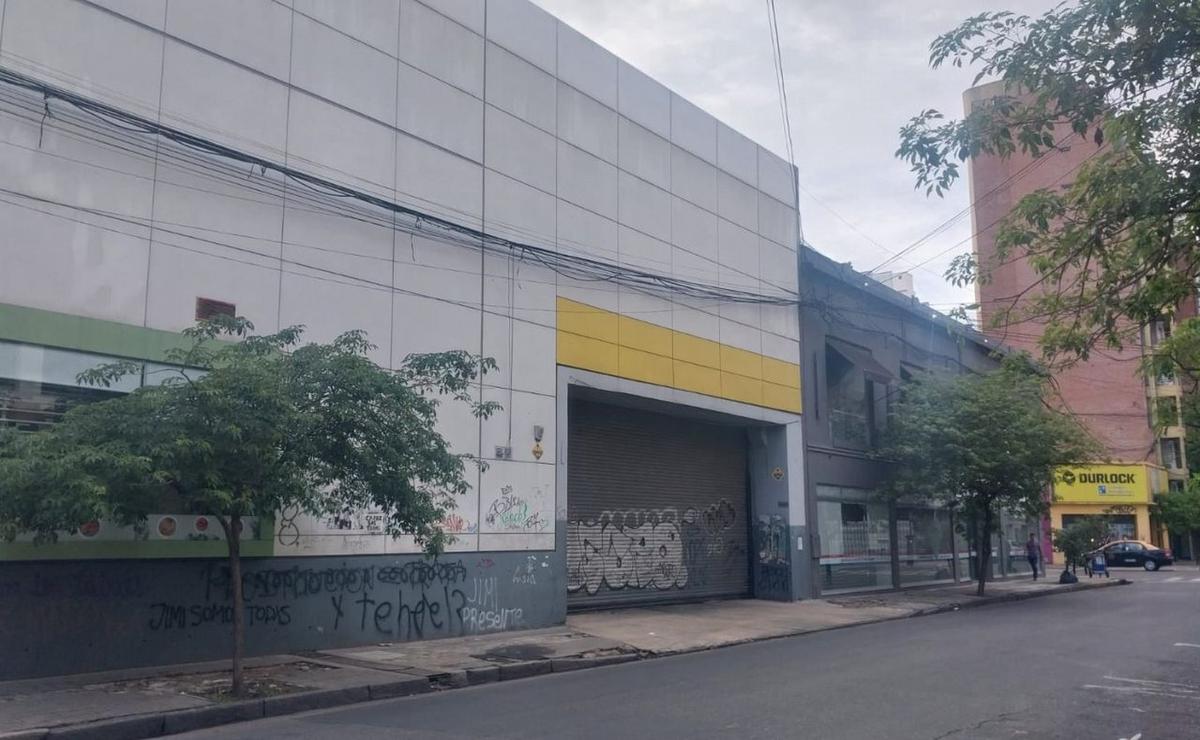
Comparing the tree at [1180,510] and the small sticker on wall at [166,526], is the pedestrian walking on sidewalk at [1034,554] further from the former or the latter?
the small sticker on wall at [166,526]

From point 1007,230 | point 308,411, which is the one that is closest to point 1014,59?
point 1007,230

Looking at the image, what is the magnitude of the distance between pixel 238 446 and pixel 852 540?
70.5ft

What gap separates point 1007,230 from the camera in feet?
40.3

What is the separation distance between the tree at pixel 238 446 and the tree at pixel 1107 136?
6.78 meters

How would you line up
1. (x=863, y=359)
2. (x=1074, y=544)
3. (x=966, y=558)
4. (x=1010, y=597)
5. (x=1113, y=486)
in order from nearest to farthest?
(x=1010, y=597) < (x=863, y=359) < (x=966, y=558) < (x=1074, y=544) < (x=1113, y=486)

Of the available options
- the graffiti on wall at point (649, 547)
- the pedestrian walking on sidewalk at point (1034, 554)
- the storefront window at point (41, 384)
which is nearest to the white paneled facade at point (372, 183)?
the storefront window at point (41, 384)

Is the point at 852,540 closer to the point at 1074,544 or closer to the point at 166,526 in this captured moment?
the point at 1074,544

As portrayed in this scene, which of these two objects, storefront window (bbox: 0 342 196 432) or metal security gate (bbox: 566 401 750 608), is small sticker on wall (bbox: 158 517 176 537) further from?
metal security gate (bbox: 566 401 750 608)

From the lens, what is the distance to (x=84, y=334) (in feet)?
41.7

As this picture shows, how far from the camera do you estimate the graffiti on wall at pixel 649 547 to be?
21953 millimetres

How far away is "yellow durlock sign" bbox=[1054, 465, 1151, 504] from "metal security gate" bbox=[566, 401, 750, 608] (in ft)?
130

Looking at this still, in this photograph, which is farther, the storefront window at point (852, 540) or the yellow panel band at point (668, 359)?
the storefront window at point (852, 540)

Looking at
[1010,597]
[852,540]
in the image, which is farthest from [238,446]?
[1010,597]

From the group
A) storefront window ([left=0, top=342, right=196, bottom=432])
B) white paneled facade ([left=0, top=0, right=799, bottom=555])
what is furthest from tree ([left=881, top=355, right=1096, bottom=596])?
storefront window ([left=0, top=342, right=196, bottom=432])
